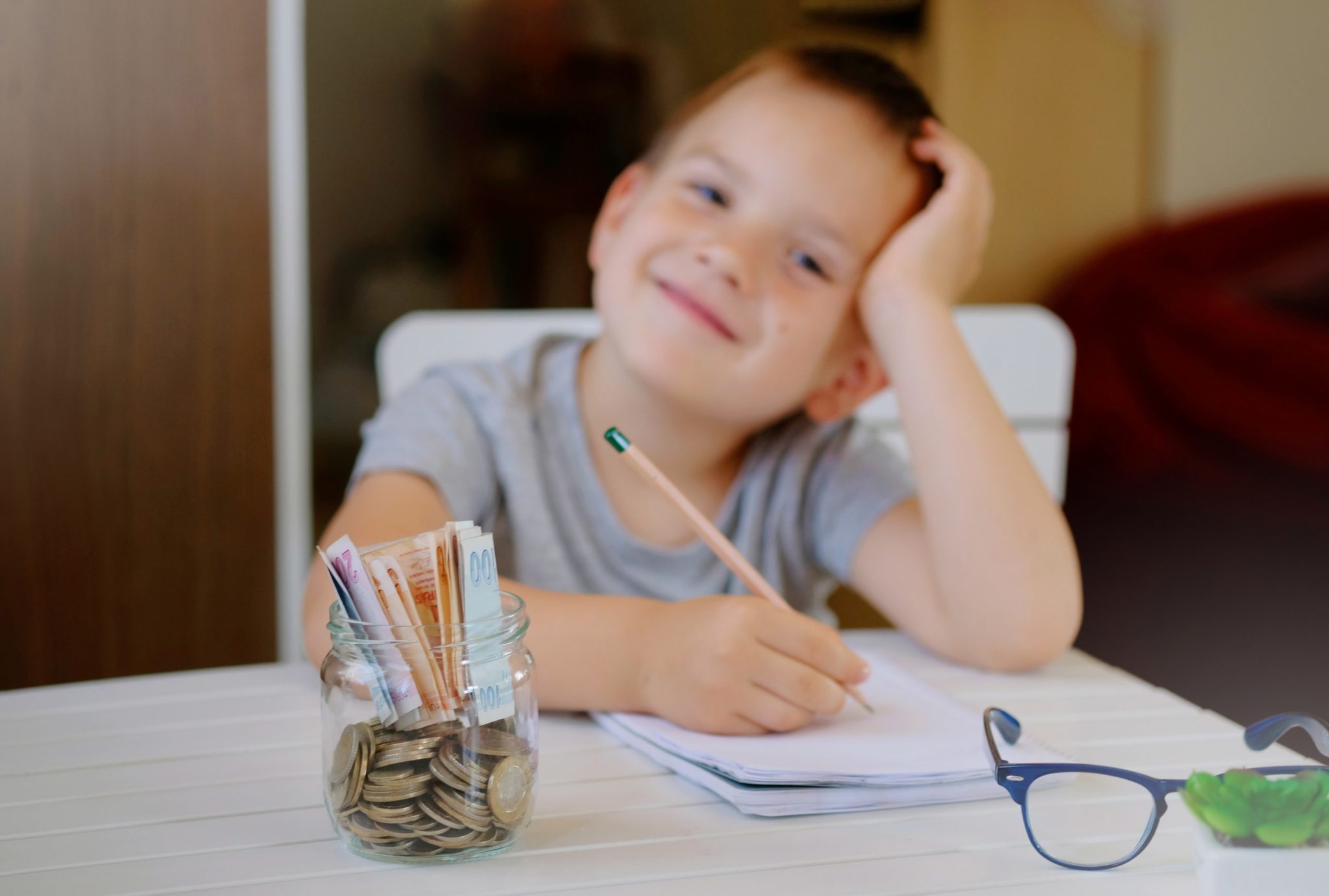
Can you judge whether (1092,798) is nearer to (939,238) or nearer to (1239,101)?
(939,238)

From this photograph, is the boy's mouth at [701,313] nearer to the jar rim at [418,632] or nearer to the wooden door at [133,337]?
the jar rim at [418,632]

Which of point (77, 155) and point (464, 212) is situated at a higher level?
point (77, 155)

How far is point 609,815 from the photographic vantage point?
571 millimetres

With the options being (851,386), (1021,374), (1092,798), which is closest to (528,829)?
(1092,798)

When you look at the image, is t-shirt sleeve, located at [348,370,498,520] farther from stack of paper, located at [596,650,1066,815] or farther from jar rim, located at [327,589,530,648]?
jar rim, located at [327,589,530,648]

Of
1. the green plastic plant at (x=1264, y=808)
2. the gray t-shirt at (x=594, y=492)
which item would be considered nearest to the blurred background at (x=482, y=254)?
the gray t-shirt at (x=594, y=492)

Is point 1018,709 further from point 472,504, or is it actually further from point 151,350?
point 151,350

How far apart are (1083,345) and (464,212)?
1.48 m

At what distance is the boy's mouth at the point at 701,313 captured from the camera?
3.07 feet

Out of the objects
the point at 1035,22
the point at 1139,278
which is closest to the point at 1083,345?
the point at 1139,278

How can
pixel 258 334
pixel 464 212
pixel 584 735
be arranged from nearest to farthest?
pixel 584 735 → pixel 258 334 → pixel 464 212

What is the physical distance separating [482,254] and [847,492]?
48.7 inches

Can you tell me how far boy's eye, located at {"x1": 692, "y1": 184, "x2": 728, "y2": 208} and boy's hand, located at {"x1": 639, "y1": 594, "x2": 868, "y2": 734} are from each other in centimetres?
40

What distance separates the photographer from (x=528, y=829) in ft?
1.80
